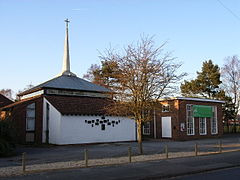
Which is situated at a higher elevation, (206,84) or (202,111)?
(206,84)

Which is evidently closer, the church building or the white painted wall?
the white painted wall

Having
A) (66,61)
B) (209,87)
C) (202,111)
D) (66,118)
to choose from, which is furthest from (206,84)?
(66,118)

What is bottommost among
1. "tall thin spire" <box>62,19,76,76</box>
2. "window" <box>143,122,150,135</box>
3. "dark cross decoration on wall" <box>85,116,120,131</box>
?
"window" <box>143,122,150,135</box>

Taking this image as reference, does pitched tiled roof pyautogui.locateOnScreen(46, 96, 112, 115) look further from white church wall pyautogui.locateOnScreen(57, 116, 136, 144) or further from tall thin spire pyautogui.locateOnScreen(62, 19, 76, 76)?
tall thin spire pyautogui.locateOnScreen(62, 19, 76, 76)

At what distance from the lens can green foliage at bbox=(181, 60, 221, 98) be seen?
1955 inches

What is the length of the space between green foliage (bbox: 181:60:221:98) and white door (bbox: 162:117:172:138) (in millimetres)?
17530

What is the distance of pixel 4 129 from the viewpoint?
1756 cm

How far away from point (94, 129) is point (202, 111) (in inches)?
591

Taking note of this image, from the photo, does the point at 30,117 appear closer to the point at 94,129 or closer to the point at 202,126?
the point at 94,129

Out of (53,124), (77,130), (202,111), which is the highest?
(202,111)

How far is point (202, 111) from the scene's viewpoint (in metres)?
34.6

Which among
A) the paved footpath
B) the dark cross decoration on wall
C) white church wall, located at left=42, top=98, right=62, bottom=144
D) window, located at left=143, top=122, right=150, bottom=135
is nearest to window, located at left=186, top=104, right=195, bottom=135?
window, located at left=143, top=122, right=150, bottom=135

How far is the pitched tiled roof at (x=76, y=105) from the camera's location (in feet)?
82.7

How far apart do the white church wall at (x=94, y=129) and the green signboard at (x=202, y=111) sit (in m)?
8.90
